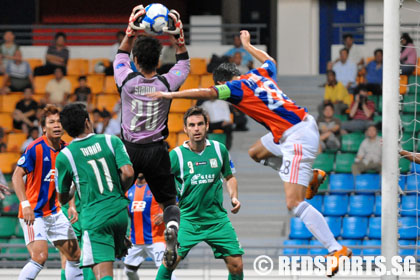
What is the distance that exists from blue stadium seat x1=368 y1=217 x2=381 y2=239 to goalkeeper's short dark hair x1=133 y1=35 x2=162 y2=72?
663 cm

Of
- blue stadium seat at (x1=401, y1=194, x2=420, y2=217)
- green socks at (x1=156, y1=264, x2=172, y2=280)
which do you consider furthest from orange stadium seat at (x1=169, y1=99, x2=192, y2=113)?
green socks at (x1=156, y1=264, x2=172, y2=280)

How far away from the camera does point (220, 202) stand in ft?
29.0

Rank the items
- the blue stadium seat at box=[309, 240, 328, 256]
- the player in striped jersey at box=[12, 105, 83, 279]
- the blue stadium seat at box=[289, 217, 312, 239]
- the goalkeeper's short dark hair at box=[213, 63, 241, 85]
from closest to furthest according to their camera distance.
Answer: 1. the goalkeeper's short dark hair at box=[213, 63, 241, 85]
2. the player in striped jersey at box=[12, 105, 83, 279]
3. the blue stadium seat at box=[309, 240, 328, 256]
4. the blue stadium seat at box=[289, 217, 312, 239]

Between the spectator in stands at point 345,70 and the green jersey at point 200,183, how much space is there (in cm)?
745

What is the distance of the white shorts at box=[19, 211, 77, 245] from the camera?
8.94 m

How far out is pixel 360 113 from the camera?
1505cm

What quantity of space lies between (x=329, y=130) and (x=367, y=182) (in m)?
1.09

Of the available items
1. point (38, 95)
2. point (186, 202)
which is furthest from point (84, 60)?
point (186, 202)

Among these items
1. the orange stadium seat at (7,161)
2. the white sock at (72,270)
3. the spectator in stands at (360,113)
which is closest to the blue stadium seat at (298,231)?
the spectator in stands at (360,113)

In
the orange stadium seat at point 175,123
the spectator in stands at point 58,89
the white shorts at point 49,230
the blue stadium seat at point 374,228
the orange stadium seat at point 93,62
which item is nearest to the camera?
the white shorts at point 49,230

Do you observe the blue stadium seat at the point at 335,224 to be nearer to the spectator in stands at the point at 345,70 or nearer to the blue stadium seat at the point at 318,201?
the blue stadium seat at the point at 318,201

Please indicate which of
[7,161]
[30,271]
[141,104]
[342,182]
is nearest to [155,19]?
[141,104]

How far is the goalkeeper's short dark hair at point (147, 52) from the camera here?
25.1 ft

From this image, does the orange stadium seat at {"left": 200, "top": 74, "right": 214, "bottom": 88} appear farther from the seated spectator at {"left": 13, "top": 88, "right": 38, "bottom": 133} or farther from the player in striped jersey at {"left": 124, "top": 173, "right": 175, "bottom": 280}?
the player in striped jersey at {"left": 124, "top": 173, "right": 175, "bottom": 280}
